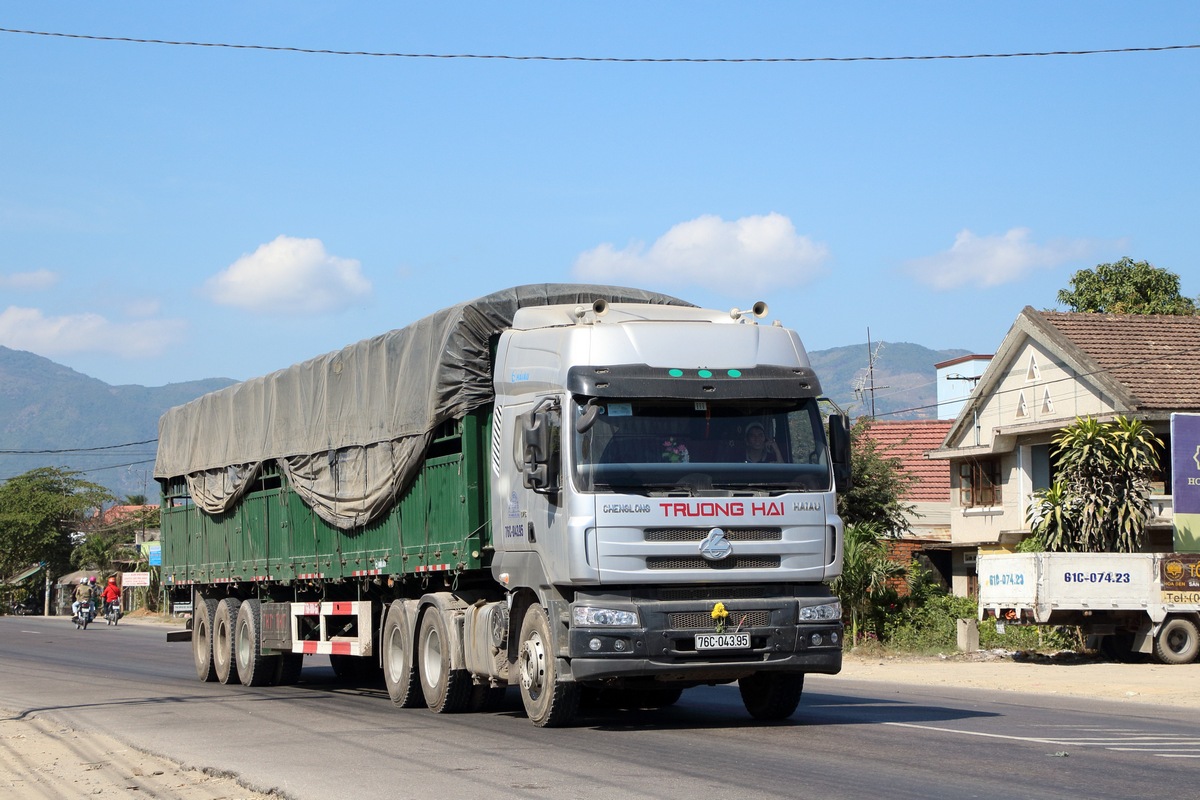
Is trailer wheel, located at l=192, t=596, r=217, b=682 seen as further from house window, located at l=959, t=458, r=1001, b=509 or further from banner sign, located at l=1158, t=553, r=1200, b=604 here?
house window, located at l=959, t=458, r=1001, b=509

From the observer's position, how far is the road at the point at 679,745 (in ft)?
30.5

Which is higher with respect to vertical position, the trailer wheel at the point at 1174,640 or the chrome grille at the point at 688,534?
the chrome grille at the point at 688,534

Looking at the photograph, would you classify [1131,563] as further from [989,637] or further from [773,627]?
[773,627]

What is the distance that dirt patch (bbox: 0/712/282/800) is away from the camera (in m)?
9.98

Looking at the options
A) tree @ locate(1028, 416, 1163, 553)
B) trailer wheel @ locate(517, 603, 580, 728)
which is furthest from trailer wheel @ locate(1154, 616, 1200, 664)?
trailer wheel @ locate(517, 603, 580, 728)

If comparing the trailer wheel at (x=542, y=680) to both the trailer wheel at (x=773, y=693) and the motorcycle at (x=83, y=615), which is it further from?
the motorcycle at (x=83, y=615)

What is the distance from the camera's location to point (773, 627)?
1220 cm

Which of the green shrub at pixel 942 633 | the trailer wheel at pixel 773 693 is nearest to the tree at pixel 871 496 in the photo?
the green shrub at pixel 942 633

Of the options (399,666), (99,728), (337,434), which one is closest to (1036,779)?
(399,666)

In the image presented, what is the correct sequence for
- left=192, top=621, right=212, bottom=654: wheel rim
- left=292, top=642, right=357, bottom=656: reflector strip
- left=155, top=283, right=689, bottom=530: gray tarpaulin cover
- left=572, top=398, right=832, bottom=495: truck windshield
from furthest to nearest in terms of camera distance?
left=192, top=621, right=212, bottom=654: wheel rim < left=292, top=642, right=357, bottom=656: reflector strip < left=155, top=283, right=689, bottom=530: gray tarpaulin cover < left=572, top=398, right=832, bottom=495: truck windshield

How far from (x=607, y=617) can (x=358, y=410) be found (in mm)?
6234

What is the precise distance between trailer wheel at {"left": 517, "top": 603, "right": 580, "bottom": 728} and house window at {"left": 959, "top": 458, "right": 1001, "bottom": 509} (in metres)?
31.9

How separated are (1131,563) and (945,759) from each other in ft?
56.7

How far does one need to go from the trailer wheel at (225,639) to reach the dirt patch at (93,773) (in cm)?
711
